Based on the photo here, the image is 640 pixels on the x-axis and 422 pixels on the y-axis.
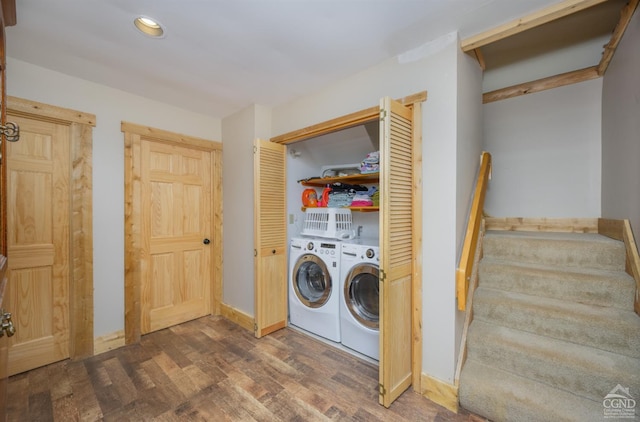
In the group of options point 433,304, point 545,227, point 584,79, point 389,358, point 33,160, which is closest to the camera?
point 389,358

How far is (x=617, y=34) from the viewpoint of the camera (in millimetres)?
1842

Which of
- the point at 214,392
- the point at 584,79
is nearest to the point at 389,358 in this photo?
the point at 214,392

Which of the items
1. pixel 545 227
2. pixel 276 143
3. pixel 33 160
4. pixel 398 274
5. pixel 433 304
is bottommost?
pixel 433 304

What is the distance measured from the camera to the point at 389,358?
173 centimetres

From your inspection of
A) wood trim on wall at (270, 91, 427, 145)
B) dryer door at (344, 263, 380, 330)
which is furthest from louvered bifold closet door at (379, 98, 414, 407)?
dryer door at (344, 263, 380, 330)

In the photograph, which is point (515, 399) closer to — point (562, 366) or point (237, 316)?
point (562, 366)

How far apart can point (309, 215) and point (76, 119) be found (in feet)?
7.28

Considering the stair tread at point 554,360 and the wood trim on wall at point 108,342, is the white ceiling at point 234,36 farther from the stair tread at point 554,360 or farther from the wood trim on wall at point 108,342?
the wood trim on wall at point 108,342

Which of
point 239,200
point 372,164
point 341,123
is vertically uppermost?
point 341,123

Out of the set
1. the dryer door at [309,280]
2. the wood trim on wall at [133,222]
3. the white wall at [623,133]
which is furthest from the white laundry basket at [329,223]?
the white wall at [623,133]

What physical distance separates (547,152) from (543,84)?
63 centimetres

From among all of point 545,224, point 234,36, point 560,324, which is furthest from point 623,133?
point 234,36

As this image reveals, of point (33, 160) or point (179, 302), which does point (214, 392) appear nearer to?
point (179, 302)

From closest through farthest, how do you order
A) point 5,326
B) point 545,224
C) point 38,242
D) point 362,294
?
point 5,326, point 38,242, point 362,294, point 545,224
